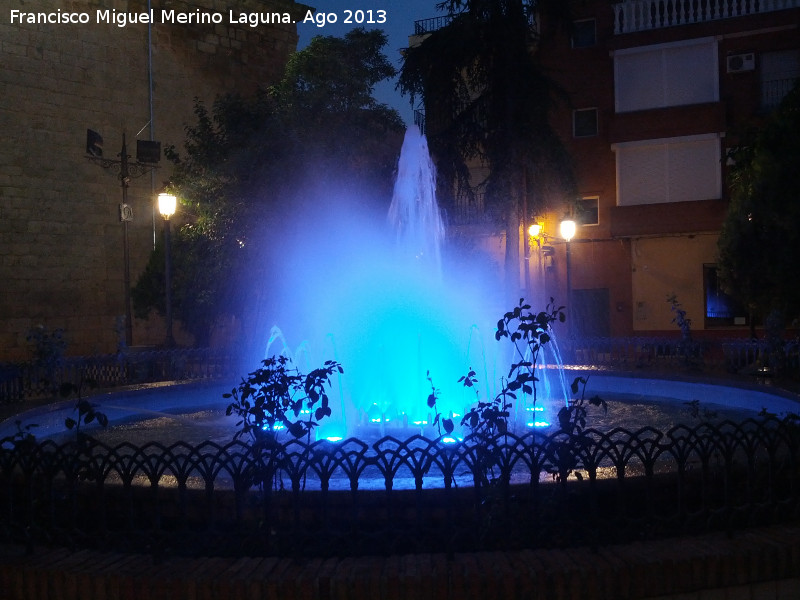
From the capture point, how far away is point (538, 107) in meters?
18.4

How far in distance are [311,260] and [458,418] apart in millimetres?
9655

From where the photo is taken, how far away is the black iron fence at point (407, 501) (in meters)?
3.81

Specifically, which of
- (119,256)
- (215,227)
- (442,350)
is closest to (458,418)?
(442,350)

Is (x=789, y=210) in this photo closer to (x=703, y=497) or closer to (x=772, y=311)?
(x=772, y=311)

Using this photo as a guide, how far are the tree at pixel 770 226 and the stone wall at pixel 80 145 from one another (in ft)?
55.7

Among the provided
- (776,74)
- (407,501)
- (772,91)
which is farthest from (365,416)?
(776,74)

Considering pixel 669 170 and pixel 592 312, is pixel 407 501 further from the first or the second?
pixel 592 312

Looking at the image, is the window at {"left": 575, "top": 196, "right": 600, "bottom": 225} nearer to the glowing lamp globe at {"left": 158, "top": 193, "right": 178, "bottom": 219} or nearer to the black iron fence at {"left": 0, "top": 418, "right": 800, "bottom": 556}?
the glowing lamp globe at {"left": 158, "top": 193, "right": 178, "bottom": 219}

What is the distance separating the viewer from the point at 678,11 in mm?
24938

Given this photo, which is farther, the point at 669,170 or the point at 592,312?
the point at 592,312

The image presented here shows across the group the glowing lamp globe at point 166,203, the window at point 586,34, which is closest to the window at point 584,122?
the window at point 586,34

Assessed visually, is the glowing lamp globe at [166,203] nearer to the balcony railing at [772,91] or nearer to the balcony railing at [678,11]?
the balcony railing at [678,11]

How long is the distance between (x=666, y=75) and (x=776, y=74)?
308cm

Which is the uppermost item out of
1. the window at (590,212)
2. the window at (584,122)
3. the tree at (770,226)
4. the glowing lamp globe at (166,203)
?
the window at (584,122)
